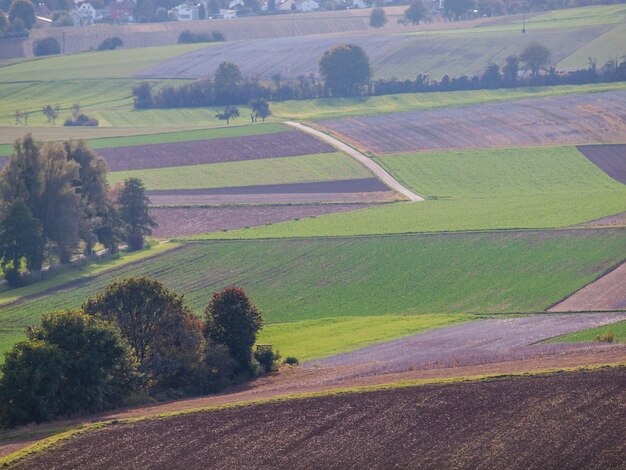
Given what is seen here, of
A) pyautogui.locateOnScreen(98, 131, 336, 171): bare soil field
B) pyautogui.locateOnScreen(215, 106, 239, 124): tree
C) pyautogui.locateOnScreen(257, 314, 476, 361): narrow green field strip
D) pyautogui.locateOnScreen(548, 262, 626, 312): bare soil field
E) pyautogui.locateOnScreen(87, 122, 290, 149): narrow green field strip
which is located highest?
pyautogui.locateOnScreen(215, 106, 239, 124): tree

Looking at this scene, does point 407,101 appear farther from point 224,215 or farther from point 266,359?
point 266,359

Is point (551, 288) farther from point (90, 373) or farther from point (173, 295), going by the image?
point (90, 373)

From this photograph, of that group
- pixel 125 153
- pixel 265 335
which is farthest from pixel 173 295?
pixel 125 153

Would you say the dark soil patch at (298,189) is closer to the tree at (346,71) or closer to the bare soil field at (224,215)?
the bare soil field at (224,215)

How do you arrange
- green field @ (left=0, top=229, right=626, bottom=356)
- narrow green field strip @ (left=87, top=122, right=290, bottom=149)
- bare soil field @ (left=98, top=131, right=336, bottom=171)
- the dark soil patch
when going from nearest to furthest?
1. green field @ (left=0, top=229, right=626, bottom=356)
2. the dark soil patch
3. bare soil field @ (left=98, top=131, right=336, bottom=171)
4. narrow green field strip @ (left=87, top=122, right=290, bottom=149)

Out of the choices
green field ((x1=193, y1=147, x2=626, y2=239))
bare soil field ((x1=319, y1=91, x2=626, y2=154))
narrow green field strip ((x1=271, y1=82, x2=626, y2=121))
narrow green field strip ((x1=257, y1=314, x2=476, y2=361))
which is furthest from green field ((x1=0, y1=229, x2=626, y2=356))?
narrow green field strip ((x1=271, y1=82, x2=626, y2=121))

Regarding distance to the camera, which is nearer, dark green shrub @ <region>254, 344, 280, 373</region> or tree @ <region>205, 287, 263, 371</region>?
tree @ <region>205, 287, 263, 371</region>

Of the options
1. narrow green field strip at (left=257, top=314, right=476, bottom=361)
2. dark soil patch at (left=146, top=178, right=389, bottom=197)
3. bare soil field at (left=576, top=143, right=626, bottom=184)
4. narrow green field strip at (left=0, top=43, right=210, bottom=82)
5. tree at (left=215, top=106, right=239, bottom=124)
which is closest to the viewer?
narrow green field strip at (left=257, top=314, right=476, bottom=361)

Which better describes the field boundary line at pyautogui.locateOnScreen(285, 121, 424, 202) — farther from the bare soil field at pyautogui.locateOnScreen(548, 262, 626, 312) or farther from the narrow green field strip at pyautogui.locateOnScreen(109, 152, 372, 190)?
the bare soil field at pyautogui.locateOnScreen(548, 262, 626, 312)
